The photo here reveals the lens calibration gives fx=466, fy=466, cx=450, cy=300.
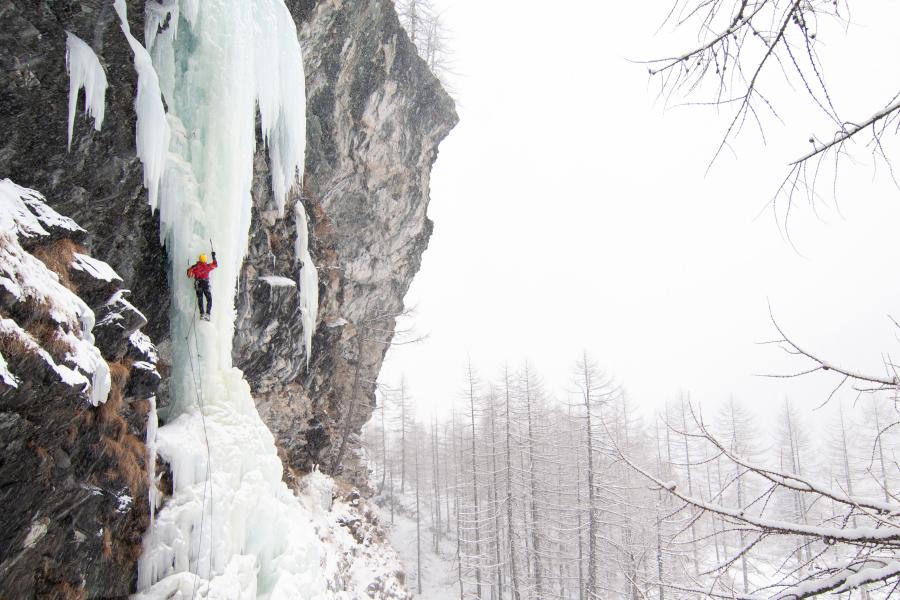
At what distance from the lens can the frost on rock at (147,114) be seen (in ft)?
20.0

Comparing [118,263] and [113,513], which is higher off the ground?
[118,263]

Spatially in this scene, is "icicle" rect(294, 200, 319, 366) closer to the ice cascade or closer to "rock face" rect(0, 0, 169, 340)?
the ice cascade

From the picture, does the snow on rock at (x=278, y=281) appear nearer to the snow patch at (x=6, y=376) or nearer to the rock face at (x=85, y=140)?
the rock face at (x=85, y=140)

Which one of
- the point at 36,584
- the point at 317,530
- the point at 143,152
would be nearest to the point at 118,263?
the point at 143,152

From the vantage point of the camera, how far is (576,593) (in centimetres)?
2708

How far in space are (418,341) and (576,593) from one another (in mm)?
19813

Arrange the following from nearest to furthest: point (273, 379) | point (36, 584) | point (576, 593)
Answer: point (36, 584), point (273, 379), point (576, 593)

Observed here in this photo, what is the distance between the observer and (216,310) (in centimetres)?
700

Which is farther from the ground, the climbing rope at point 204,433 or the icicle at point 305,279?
the icicle at point 305,279

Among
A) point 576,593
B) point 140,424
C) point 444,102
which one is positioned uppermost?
point 444,102

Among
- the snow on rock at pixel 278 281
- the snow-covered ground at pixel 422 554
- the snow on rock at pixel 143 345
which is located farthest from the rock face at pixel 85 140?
the snow-covered ground at pixel 422 554

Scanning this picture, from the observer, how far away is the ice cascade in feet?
19.8

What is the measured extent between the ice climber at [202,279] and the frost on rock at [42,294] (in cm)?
155

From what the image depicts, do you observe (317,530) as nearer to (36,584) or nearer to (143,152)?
(36,584)
